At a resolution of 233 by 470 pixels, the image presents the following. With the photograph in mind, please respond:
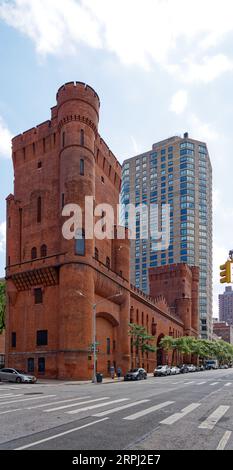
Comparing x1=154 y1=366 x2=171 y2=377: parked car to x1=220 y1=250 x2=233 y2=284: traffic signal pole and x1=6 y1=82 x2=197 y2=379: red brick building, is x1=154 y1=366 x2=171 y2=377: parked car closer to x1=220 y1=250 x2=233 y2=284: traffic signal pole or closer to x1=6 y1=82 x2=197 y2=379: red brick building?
x1=6 y1=82 x2=197 y2=379: red brick building

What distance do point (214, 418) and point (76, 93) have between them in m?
44.7

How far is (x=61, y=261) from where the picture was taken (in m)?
49.0

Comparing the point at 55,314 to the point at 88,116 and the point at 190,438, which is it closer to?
the point at 88,116

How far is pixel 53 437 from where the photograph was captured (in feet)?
36.4

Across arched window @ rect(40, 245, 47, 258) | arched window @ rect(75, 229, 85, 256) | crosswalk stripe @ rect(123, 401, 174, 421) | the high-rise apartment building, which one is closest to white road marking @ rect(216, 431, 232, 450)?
crosswalk stripe @ rect(123, 401, 174, 421)

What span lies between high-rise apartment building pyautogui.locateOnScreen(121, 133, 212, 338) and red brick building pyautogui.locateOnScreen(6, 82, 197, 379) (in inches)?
4397

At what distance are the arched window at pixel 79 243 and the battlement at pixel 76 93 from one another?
15634 mm

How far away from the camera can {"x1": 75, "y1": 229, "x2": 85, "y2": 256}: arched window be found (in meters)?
48.8

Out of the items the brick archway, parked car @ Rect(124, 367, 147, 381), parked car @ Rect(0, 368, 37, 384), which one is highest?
parked car @ Rect(0, 368, 37, 384)

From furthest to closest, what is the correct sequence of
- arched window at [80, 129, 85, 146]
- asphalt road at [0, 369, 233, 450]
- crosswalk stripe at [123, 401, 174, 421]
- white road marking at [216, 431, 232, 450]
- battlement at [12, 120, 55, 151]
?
battlement at [12, 120, 55, 151], arched window at [80, 129, 85, 146], crosswalk stripe at [123, 401, 174, 421], asphalt road at [0, 369, 233, 450], white road marking at [216, 431, 232, 450]

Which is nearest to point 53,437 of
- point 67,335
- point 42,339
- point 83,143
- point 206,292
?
point 67,335

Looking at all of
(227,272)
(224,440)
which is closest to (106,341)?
(227,272)

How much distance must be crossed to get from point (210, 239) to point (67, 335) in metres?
146

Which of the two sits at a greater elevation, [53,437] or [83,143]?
[83,143]
